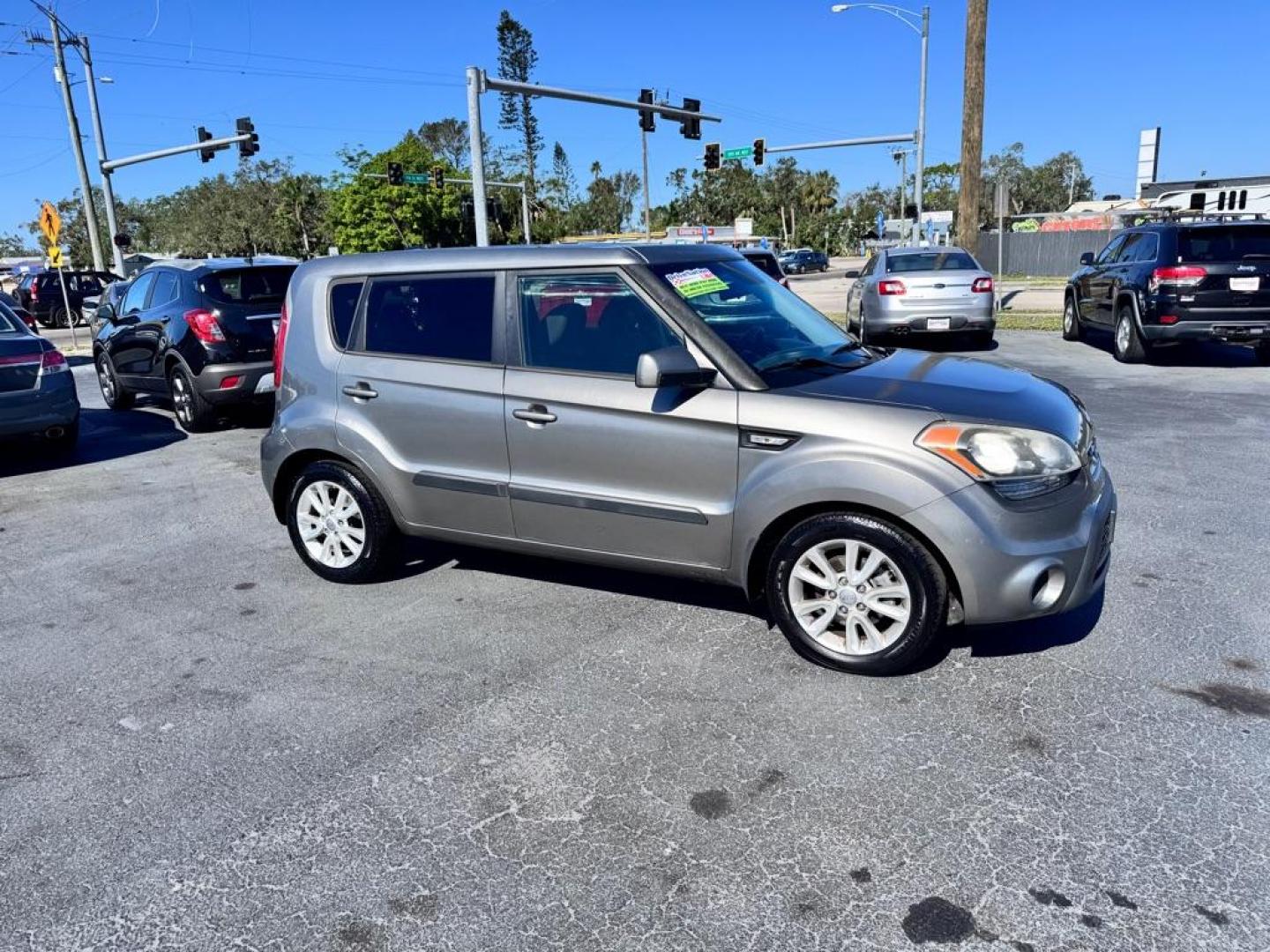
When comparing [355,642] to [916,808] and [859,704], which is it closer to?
[859,704]

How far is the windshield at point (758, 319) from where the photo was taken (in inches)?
165

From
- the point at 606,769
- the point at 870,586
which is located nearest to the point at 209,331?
the point at 606,769

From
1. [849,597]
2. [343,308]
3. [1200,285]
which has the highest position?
[343,308]

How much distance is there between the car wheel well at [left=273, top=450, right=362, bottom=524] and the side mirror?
6.10 ft

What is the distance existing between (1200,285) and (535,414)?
9.69 meters

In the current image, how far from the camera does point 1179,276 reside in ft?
35.8

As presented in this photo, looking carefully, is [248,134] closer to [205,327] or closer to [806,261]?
[205,327]

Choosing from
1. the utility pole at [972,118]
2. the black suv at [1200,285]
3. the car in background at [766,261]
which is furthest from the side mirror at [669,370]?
the utility pole at [972,118]

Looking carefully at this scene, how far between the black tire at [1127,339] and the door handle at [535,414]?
1003cm

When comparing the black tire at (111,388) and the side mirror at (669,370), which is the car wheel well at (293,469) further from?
the black tire at (111,388)

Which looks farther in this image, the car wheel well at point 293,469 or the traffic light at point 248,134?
the traffic light at point 248,134

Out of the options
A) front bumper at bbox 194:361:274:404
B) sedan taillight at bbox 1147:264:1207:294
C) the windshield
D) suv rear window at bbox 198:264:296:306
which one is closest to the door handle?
the windshield

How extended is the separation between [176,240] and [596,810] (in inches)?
3358

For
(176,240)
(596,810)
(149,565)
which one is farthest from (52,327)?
(176,240)
